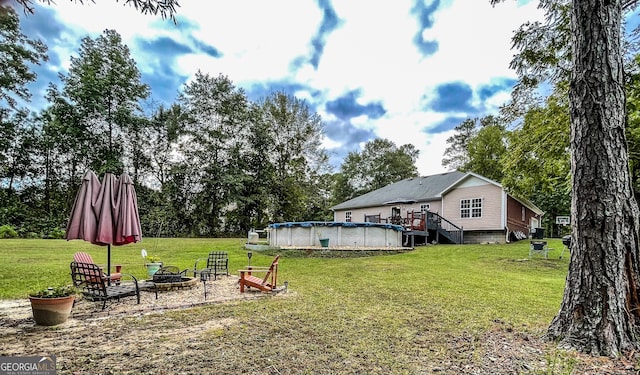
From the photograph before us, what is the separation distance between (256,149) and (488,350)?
2988 centimetres

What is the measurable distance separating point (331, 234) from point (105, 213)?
35.1 feet

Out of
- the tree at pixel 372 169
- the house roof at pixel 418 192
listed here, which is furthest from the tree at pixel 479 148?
the house roof at pixel 418 192

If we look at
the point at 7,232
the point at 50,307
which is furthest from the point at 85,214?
the point at 7,232

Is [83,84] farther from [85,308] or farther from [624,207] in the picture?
[624,207]

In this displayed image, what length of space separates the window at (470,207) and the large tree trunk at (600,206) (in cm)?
1775

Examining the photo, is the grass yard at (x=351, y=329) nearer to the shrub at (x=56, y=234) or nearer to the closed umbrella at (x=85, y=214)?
the closed umbrella at (x=85, y=214)

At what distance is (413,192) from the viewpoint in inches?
966

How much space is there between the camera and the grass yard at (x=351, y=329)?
132 inches

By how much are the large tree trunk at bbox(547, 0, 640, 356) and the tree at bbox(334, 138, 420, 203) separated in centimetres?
3675

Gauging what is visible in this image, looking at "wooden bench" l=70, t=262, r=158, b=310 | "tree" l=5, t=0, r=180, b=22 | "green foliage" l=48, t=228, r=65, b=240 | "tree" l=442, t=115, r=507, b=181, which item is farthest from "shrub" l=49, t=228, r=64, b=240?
"tree" l=442, t=115, r=507, b=181

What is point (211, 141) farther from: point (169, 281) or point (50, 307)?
point (50, 307)

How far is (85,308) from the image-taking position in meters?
5.70

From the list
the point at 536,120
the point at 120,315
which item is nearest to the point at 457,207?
the point at 536,120

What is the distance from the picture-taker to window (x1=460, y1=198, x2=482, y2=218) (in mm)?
20453
